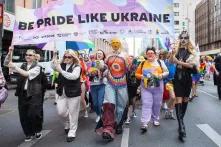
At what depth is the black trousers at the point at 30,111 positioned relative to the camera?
8172 mm

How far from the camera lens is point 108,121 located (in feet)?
27.3

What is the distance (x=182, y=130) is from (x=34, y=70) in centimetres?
279

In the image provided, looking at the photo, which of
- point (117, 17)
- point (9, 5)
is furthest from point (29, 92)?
point (9, 5)

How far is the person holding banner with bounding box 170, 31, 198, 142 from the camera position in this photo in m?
8.24

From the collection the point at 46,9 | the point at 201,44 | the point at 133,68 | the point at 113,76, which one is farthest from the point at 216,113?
the point at 201,44

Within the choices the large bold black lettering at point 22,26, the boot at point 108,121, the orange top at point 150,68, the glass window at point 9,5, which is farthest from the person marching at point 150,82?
the glass window at point 9,5

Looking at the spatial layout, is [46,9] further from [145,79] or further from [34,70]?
[145,79]

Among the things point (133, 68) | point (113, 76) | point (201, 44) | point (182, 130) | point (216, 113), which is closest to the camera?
point (182, 130)

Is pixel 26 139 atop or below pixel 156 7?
below

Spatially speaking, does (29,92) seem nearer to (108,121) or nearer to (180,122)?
(108,121)

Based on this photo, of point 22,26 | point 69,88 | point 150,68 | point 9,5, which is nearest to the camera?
point 69,88

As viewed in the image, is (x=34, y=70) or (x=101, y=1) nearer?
(x=34, y=70)

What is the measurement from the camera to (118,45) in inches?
346

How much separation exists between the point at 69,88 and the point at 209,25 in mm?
124328
